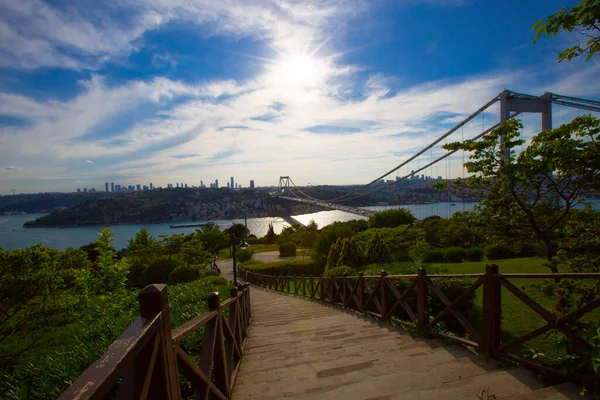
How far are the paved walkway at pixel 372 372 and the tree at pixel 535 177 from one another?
3449 mm

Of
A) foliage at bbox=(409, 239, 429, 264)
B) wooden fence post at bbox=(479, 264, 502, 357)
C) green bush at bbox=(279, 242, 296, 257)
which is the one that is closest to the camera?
wooden fence post at bbox=(479, 264, 502, 357)

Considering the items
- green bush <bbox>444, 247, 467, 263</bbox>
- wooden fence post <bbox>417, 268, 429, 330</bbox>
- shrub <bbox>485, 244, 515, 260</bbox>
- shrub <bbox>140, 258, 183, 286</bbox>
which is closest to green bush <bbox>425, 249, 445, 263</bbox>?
green bush <bbox>444, 247, 467, 263</bbox>

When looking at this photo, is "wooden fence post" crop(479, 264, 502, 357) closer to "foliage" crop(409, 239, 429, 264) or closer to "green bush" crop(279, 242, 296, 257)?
"foliage" crop(409, 239, 429, 264)

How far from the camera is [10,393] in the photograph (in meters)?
2.24

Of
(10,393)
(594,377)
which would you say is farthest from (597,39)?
(10,393)

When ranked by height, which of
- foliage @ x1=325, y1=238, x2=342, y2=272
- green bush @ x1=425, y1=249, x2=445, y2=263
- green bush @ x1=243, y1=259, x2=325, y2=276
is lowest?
green bush @ x1=243, y1=259, x2=325, y2=276

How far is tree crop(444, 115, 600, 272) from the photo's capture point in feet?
15.8

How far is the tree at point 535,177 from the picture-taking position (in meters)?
4.80

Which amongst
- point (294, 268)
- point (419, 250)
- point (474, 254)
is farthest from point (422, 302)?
point (294, 268)

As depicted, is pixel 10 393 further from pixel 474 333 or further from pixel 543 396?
pixel 474 333

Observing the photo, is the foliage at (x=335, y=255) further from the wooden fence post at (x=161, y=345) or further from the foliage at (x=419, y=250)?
the wooden fence post at (x=161, y=345)

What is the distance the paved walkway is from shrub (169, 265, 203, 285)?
1210 cm

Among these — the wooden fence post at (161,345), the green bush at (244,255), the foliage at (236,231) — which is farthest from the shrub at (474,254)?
the wooden fence post at (161,345)

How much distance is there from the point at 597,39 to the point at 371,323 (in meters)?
4.07
